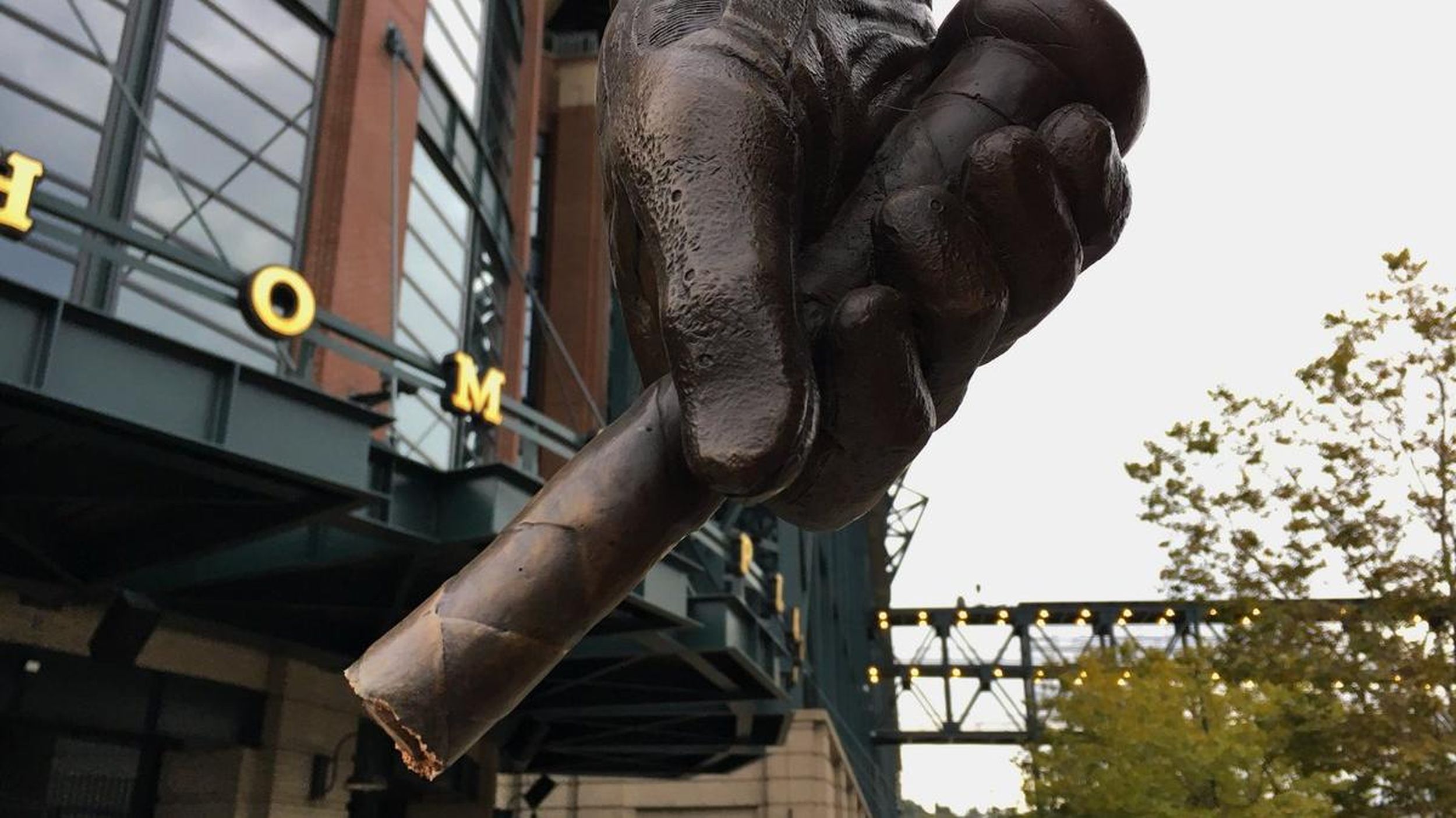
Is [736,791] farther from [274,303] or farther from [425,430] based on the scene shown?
[274,303]

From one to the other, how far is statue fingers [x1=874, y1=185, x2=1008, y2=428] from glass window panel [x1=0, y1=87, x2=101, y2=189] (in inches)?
465

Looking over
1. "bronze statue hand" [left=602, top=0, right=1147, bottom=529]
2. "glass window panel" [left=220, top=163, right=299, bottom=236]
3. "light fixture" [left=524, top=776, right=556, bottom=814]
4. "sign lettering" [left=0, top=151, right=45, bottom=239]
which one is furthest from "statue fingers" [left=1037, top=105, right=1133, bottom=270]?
"light fixture" [left=524, top=776, right=556, bottom=814]

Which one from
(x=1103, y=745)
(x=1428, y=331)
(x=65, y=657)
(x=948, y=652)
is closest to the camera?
(x=65, y=657)

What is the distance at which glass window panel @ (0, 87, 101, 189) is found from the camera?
459 inches

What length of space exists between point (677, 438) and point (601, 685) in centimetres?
1715

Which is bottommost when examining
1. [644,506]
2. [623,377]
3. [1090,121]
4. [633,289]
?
[644,506]

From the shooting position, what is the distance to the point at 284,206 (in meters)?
15.0

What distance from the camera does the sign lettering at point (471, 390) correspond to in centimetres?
1213

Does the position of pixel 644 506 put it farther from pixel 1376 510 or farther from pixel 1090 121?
pixel 1376 510

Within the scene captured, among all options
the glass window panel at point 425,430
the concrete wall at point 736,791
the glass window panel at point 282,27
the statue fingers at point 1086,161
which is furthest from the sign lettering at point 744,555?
the statue fingers at point 1086,161

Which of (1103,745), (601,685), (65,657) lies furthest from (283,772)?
(1103,745)

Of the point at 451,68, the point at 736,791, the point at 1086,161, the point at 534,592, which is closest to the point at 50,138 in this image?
the point at 451,68

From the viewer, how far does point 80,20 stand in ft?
40.7

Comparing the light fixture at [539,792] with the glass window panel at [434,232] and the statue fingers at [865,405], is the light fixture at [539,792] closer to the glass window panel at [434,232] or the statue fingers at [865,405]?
the glass window panel at [434,232]
